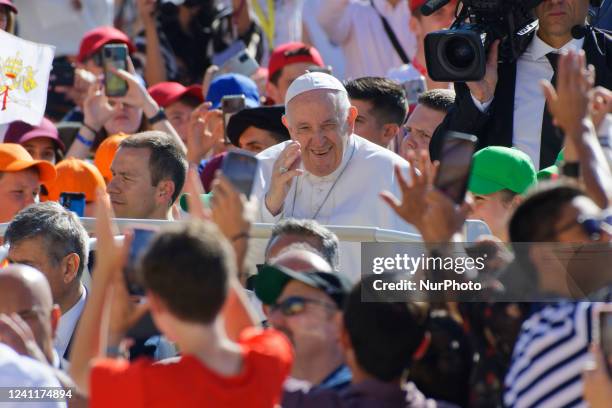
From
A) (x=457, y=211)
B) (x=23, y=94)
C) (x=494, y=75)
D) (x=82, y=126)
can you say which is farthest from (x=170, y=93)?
(x=457, y=211)

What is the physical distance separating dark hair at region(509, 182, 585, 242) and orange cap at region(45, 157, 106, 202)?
3780 millimetres

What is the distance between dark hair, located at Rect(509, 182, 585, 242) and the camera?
370 centimetres

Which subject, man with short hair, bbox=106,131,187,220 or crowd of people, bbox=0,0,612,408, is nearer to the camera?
crowd of people, bbox=0,0,612,408

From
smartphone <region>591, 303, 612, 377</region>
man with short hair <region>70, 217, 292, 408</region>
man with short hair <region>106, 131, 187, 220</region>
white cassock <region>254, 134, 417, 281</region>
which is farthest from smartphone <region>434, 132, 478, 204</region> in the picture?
man with short hair <region>106, 131, 187, 220</region>

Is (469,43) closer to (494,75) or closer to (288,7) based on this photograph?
(494,75)

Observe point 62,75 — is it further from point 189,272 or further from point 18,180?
point 189,272

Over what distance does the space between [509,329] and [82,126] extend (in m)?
5.02

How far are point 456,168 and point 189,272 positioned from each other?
0.91 meters

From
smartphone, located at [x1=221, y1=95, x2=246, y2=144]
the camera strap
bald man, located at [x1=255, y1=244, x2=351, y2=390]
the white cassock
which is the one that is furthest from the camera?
the camera strap

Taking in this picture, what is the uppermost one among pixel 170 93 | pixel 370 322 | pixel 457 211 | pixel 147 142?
pixel 170 93

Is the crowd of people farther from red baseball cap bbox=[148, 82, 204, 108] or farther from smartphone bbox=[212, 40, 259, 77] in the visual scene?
smartphone bbox=[212, 40, 259, 77]

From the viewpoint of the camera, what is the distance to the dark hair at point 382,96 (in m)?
7.31

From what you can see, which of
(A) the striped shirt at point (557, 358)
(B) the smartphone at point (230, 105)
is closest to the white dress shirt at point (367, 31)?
(B) the smartphone at point (230, 105)

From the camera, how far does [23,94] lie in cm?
750
